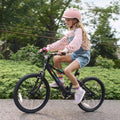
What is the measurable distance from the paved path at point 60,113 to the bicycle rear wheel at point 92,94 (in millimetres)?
115

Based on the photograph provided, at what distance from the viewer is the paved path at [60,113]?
353 cm

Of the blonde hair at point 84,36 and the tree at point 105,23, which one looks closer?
the blonde hair at point 84,36

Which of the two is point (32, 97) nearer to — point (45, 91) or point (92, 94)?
point (45, 91)

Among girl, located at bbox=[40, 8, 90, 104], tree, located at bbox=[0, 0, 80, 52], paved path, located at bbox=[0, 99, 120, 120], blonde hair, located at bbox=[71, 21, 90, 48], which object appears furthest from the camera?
tree, located at bbox=[0, 0, 80, 52]

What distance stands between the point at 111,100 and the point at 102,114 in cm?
112

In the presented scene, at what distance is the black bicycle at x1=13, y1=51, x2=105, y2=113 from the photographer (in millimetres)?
3574

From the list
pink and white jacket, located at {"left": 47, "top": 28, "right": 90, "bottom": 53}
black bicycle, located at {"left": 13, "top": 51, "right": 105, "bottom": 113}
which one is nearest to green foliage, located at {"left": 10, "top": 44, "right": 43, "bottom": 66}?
black bicycle, located at {"left": 13, "top": 51, "right": 105, "bottom": 113}

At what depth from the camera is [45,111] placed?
3.88m

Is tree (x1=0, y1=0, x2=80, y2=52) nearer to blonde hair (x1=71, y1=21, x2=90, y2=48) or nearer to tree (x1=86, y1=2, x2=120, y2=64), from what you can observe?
tree (x1=86, y1=2, x2=120, y2=64)

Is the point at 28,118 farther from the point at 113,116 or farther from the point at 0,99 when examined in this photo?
the point at 113,116

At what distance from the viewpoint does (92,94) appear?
164 inches

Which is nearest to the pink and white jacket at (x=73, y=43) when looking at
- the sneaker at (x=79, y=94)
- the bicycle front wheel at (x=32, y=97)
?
the bicycle front wheel at (x=32, y=97)

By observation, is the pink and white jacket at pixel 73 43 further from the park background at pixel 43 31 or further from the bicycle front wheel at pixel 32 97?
the park background at pixel 43 31

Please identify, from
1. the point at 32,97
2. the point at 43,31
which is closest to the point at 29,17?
the point at 43,31
